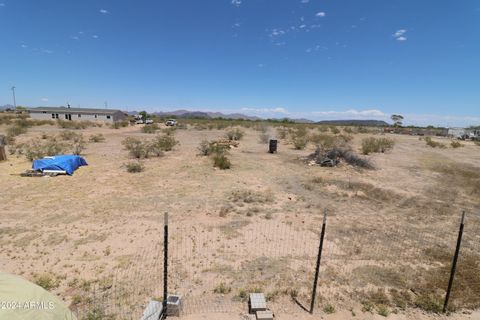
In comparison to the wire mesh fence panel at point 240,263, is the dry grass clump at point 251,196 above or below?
above

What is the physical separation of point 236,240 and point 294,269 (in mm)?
1816

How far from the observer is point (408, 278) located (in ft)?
19.6

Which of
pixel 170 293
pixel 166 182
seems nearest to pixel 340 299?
pixel 170 293

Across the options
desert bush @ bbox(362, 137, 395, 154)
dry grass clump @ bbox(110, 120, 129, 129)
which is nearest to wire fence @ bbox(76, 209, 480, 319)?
desert bush @ bbox(362, 137, 395, 154)

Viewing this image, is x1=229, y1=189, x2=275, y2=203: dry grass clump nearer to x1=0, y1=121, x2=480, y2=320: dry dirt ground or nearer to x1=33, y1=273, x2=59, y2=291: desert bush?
Answer: x1=0, y1=121, x2=480, y2=320: dry dirt ground

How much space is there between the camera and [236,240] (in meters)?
7.46

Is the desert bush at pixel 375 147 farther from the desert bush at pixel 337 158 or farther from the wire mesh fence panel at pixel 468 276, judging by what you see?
the wire mesh fence panel at pixel 468 276

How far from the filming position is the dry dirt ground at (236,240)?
5.27 meters

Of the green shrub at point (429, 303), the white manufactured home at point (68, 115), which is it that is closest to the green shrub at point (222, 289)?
the green shrub at point (429, 303)

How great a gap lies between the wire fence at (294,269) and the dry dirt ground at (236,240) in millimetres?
30

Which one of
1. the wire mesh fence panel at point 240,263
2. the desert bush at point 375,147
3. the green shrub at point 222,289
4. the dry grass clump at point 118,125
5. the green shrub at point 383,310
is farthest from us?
the dry grass clump at point 118,125

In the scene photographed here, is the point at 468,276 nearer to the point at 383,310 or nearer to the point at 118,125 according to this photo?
the point at 383,310

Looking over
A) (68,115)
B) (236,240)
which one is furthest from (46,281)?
(68,115)

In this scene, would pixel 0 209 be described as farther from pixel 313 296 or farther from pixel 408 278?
pixel 408 278
